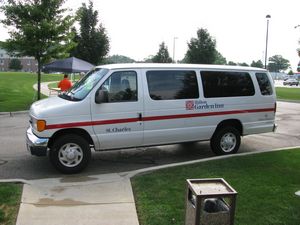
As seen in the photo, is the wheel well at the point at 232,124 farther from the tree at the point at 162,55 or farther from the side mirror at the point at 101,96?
the tree at the point at 162,55

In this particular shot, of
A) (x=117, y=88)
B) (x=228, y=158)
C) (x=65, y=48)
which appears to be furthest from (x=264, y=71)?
(x=65, y=48)

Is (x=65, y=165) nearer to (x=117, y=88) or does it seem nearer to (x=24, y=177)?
(x=24, y=177)

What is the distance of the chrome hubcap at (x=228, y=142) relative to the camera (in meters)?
8.95

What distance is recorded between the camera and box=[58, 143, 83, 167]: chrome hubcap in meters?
7.33

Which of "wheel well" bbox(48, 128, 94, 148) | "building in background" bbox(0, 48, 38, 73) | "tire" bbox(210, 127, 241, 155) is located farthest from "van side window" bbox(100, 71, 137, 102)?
"building in background" bbox(0, 48, 38, 73)

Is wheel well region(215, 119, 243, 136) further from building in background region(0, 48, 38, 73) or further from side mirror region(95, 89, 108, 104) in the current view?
building in background region(0, 48, 38, 73)

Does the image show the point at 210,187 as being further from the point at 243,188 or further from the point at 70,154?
the point at 70,154

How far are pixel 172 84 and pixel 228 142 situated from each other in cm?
194

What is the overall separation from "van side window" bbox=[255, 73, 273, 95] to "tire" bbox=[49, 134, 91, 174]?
4251mm

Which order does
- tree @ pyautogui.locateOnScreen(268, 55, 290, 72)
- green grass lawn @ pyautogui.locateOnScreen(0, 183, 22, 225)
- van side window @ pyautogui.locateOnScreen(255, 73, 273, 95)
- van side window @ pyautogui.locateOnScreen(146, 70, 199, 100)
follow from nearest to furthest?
green grass lawn @ pyautogui.locateOnScreen(0, 183, 22, 225), van side window @ pyautogui.locateOnScreen(146, 70, 199, 100), van side window @ pyautogui.locateOnScreen(255, 73, 273, 95), tree @ pyautogui.locateOnScreen(268, 55, 290, 72)

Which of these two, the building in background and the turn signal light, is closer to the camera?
the turn signal light

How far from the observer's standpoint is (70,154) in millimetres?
7348

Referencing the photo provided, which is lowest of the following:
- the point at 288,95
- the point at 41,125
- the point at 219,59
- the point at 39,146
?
the point at 39,146

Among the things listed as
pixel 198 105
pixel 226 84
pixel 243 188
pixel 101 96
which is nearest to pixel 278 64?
pixel 226 84
